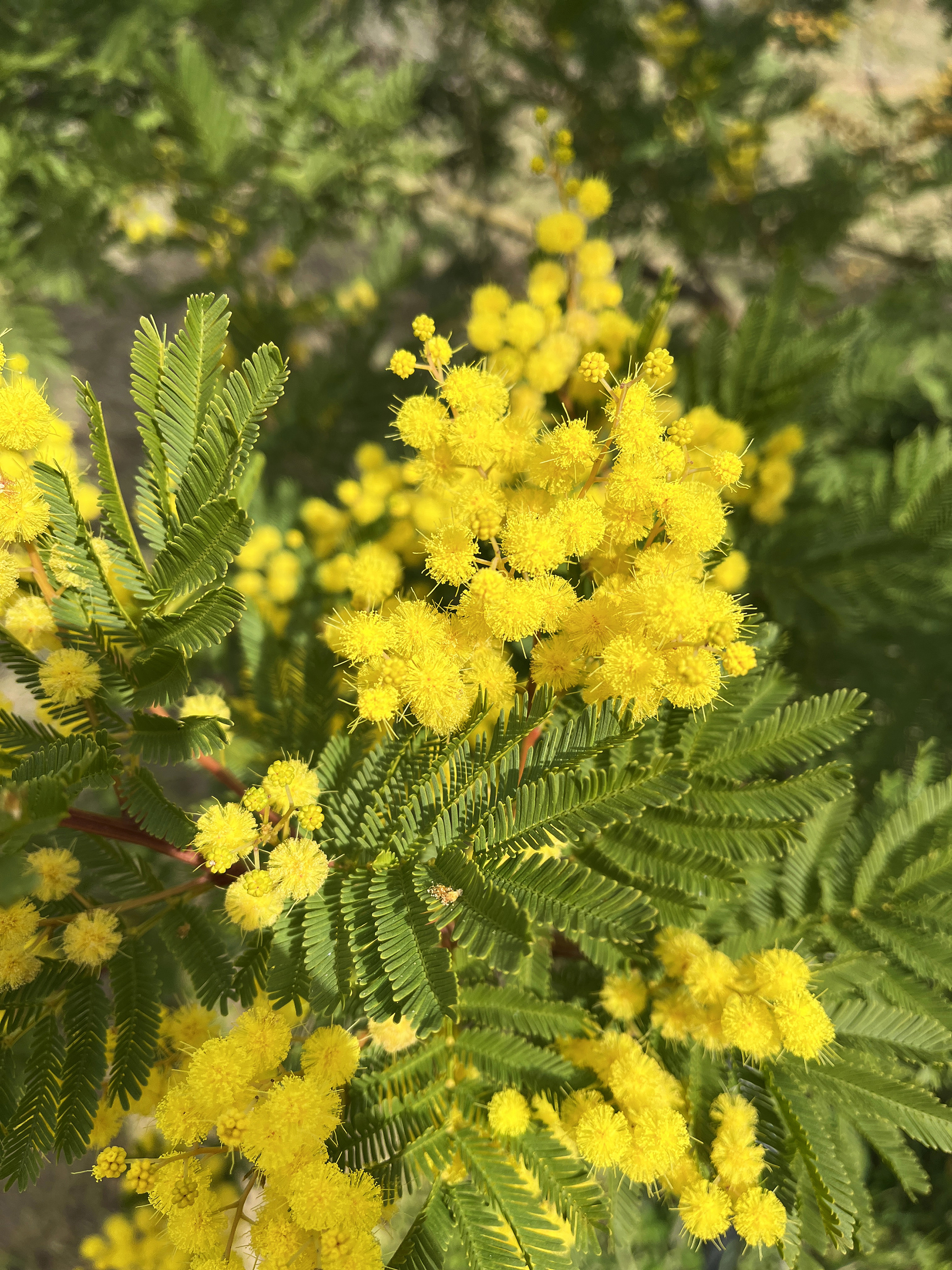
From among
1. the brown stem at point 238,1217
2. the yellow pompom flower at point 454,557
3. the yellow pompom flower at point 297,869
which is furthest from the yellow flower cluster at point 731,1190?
the yellow pompom flower at point 454,557

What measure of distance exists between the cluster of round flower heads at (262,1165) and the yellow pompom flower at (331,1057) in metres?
0.03


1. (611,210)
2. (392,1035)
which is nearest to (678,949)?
(392,1035)

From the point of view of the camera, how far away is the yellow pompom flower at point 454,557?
915 mm

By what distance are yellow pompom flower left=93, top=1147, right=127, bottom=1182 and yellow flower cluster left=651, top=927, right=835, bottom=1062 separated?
796mm

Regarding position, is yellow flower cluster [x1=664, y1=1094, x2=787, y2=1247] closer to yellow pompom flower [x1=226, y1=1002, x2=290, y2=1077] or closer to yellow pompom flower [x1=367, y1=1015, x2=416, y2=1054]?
yellow pompom flower [x1=367, y1=1015, x2=416, y2=1054]

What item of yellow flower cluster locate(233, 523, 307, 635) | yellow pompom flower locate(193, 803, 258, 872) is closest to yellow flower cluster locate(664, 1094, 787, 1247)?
yellow pompom flower locate(193, 803, 258, 872)

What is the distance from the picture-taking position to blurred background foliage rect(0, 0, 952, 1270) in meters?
1.87

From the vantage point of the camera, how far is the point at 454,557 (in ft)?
3.01

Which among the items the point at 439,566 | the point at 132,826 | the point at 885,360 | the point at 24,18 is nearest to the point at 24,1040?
→ the point at 132,826

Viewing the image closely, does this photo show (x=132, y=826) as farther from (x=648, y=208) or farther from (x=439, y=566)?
(x=648, y=208)

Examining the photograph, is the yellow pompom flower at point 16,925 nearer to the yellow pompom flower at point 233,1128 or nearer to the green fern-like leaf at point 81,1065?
the green fern-like leaf at point 81,1065

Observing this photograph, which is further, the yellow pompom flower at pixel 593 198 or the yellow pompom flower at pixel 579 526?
the yellow pompom flower at pixel 593 198

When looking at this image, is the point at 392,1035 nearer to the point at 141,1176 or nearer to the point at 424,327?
the point at 141,1176

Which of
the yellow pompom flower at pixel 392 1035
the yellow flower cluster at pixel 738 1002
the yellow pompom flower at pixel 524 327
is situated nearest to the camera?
the yellow flower cluster at pixel 738 1002
